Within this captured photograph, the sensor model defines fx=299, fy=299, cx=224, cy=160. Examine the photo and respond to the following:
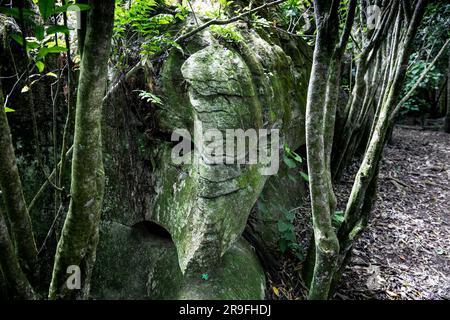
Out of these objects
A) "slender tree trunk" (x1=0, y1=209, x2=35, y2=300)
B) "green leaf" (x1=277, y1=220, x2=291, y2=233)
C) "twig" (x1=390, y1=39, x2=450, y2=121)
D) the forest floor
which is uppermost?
"twig" (x1=390, y1=39, x2=450, y2=121)

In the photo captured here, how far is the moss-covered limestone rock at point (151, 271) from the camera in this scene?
2.70m

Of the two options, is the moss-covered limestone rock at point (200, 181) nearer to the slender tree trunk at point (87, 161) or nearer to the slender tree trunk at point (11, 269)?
the slender tree trunk at point (87, 161)

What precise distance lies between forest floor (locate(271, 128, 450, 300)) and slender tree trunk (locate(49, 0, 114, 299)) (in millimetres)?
2169

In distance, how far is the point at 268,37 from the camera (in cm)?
403

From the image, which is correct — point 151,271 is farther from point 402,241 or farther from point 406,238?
point 406,238

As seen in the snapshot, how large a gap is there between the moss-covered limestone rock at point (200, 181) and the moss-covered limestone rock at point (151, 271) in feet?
0.03

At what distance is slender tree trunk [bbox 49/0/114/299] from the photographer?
1.37m

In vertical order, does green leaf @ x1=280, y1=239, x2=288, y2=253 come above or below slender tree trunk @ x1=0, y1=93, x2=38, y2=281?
below

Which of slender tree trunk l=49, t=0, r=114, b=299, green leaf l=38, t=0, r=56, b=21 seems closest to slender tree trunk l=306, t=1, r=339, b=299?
slender tree trunk l=49, t=0, r=114, b=299

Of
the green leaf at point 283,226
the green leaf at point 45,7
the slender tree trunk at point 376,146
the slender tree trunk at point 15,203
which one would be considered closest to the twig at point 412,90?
the slender tree trunk at point 376,146

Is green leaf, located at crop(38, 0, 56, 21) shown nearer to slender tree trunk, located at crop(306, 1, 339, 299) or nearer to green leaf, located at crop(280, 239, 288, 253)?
slender tree trunk, located at crop(306, 1, 339, 299)

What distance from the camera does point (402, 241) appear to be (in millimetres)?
4156
